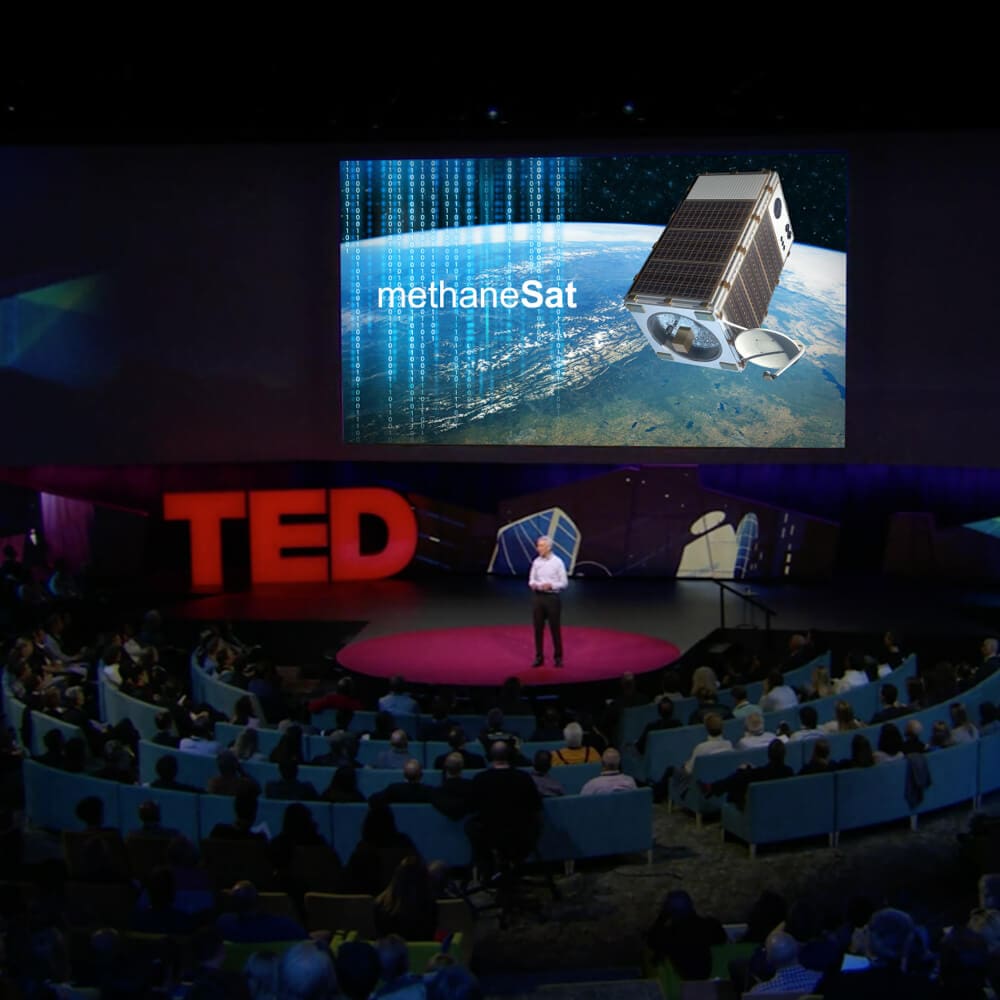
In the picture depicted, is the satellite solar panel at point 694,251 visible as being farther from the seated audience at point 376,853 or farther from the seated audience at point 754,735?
the seated audience at point 376,853

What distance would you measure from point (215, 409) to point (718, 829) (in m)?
9.57

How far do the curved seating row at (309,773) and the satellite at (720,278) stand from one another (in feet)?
24.9

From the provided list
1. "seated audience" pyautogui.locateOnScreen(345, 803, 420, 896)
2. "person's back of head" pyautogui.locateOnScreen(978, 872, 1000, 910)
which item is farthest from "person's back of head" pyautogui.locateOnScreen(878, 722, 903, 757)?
"seated audience" pyautogui.locateOnScreen(345, 803, 420, 896)

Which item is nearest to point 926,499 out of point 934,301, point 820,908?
point 934,301

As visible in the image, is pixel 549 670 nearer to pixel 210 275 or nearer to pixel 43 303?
pixel 210 275

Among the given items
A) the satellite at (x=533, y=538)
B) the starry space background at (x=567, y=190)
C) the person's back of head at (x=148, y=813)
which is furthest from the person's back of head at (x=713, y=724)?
the satellite at (x=533, y=538)

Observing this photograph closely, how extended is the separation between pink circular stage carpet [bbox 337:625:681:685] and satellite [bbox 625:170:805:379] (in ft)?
11.8

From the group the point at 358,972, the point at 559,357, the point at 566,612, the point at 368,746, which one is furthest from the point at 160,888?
the point at 559,357

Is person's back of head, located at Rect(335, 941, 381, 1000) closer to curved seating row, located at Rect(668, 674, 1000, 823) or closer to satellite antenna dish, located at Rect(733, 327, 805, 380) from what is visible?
curved seating row, located at Rect(668, 674, 1000, 823)

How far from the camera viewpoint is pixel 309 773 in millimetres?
7840

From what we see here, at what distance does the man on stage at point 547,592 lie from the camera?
11.8m

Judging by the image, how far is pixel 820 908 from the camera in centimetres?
517

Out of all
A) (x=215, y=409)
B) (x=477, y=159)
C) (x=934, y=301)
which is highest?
(x=477, y=159)

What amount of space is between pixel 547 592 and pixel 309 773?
14.3 ft
